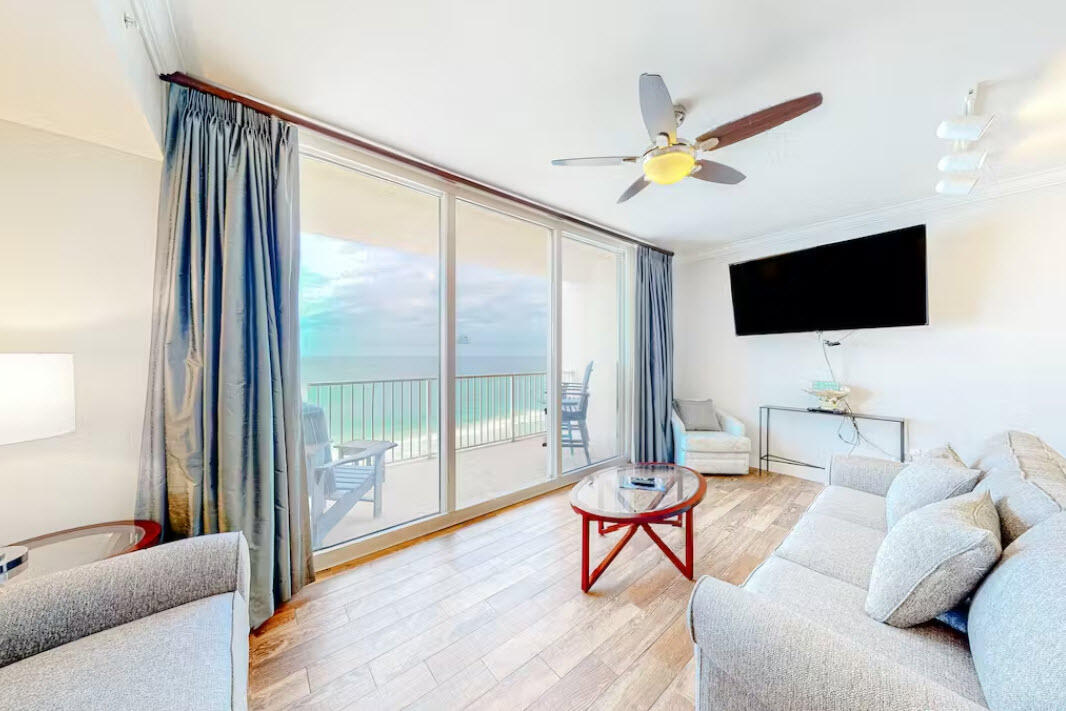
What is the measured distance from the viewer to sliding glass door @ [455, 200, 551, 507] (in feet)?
10.0

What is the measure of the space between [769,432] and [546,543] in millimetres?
2863

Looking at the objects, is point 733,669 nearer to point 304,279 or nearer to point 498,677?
point 498,677

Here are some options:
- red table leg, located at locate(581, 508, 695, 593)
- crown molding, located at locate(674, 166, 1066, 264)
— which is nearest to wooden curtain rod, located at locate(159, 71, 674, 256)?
crown molding, located at locate(674, 166, 1066, 264)

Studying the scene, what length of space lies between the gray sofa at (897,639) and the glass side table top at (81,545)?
6.31ft

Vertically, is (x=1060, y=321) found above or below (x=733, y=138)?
below

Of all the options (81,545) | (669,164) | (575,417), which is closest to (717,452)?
(575,417)

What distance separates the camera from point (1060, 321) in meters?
2.57

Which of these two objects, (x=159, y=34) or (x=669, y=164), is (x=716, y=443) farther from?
(x=159, y=34)

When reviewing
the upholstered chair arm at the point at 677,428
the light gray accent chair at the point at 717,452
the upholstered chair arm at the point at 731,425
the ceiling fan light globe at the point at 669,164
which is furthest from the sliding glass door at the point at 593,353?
the ceiling fan light globe at the point at 669,164

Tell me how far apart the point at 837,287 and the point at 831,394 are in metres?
0.94

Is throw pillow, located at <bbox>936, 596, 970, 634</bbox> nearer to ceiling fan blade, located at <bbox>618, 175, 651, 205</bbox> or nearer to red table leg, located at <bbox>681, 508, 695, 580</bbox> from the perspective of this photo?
red table leg, located at <bbox>681, 508, 695, 580</bbox>

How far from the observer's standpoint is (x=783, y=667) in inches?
32.3

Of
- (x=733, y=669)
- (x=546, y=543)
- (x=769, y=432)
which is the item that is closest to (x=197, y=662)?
(x=733, y=669)

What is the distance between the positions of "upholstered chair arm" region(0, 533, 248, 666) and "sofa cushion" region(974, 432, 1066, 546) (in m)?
2.45
